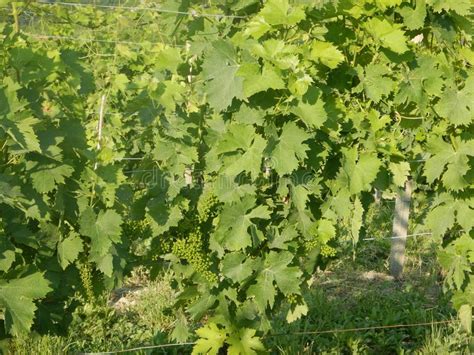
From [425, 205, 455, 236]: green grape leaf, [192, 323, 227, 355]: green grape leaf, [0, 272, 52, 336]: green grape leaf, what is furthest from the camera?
[425, 205, 455, 236]: green grape leaf

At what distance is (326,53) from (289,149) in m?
0.45

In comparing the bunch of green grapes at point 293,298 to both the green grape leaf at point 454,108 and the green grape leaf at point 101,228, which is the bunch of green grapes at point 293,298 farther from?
the green grape leaf at point 454,108

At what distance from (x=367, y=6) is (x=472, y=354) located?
2.29 m

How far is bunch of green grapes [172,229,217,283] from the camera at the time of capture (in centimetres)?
317

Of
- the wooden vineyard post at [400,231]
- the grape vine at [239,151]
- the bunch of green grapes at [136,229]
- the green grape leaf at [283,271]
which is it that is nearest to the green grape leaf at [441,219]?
the grape vine at [239,151]

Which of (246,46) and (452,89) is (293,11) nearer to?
(246,46)

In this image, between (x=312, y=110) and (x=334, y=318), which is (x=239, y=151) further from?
(x=334, y=318)

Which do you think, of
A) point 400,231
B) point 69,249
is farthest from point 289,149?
point 400,231

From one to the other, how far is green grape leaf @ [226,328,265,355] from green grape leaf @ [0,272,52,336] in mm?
1002

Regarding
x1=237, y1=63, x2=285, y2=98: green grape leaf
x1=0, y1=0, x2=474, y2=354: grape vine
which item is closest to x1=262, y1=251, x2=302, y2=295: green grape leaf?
x1=0, y1=0, x2=474, y2=354: grape vine

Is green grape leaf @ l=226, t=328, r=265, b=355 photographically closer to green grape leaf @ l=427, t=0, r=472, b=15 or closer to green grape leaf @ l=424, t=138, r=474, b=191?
green grape leaf @ l=424, t=138, r=474, b=191

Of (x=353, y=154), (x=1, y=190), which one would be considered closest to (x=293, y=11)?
(x=353, y=154)

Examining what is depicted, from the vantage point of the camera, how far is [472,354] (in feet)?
13.3

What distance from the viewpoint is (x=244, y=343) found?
324 centimetres
